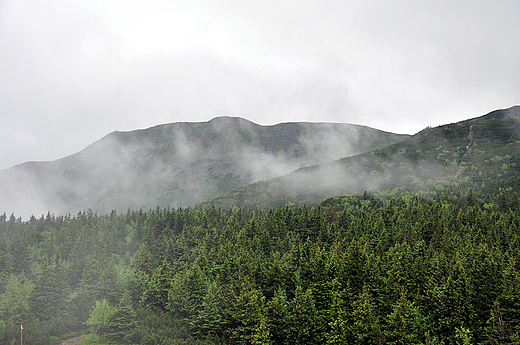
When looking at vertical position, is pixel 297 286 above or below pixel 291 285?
above

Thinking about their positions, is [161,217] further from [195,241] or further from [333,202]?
[333,202]

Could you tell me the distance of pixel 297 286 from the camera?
61188 mm

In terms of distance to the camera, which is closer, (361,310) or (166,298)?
(361,310)

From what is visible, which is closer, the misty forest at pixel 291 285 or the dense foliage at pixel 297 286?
the dense foliage at pixel 297 286

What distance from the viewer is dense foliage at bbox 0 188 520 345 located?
165 ft

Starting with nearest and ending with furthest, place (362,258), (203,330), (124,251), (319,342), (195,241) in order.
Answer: (319,342) → (362,258) → (203,330) → (195,241) → (124,251)

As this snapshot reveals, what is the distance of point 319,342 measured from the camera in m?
56.0

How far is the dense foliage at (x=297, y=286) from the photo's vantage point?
1986 inches

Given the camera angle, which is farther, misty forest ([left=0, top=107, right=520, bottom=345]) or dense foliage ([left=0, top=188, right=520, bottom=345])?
misty forest ([left=0, top=107, right=520, bottom=345])

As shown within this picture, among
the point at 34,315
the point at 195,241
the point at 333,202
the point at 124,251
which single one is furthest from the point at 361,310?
the point at 333,202

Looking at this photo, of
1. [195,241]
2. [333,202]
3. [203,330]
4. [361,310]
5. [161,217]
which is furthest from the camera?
[333,202]

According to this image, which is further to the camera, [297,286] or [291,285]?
[291,285]

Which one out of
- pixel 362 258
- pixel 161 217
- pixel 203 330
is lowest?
pixel 203 330

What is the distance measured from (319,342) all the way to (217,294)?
25.4 m
